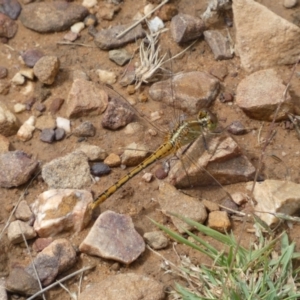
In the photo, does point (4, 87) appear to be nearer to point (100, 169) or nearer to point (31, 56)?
point (31, 56)

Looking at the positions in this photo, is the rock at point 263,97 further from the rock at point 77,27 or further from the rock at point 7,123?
the rock at point 7,123

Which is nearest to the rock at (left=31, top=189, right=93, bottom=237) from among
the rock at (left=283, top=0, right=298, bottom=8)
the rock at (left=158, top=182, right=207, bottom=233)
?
the rock at (left=158, top=182, right=207, bottom=233)

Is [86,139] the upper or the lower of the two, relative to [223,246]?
upper

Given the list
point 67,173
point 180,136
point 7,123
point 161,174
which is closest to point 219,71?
point 180,136

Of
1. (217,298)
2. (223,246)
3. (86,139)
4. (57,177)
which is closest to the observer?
(217,298)

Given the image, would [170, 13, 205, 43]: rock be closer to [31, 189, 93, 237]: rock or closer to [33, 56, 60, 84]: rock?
[33, 56, 60, 84]: rock

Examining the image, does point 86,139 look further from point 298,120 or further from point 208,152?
point 298,120

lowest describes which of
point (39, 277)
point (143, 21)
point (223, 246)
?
point (223, 246)

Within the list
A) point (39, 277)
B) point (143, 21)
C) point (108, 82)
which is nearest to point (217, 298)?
point (39, 277)
